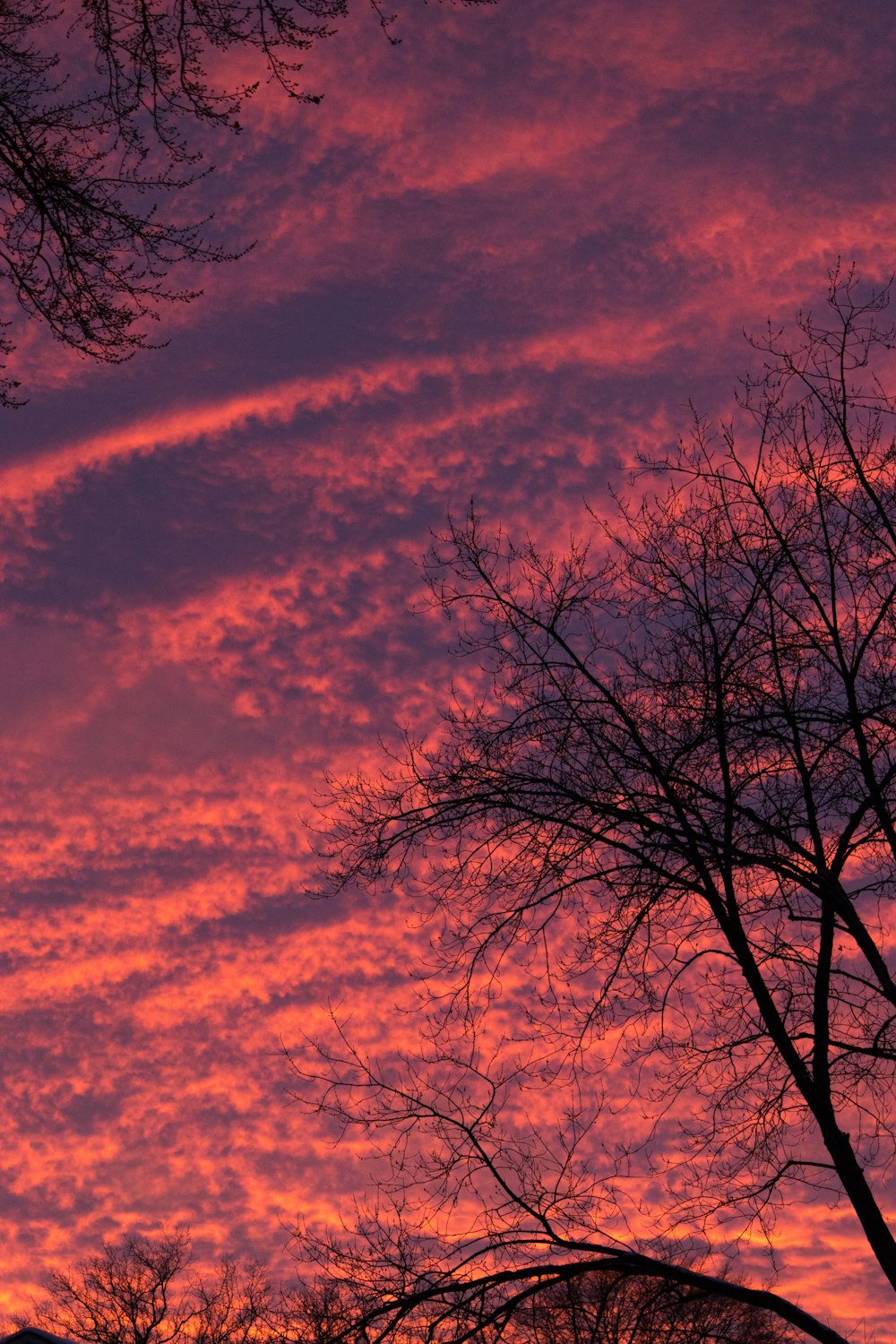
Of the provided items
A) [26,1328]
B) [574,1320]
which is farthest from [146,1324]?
[574,1320]

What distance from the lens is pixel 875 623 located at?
9.32 meters

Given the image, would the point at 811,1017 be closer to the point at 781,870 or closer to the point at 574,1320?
the point at 781,870

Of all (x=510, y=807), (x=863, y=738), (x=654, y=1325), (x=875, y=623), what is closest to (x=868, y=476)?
(x=875, y=623)

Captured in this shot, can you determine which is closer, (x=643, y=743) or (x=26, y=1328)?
(x=643, y=743)

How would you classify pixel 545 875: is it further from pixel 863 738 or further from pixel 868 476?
pixel 868 476

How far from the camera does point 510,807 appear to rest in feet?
29.9

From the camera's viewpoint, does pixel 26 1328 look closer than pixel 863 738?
No

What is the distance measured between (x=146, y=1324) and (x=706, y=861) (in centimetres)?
4404

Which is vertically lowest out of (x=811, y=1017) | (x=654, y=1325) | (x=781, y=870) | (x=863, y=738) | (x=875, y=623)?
(x=654, y=1325)

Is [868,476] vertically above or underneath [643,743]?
above

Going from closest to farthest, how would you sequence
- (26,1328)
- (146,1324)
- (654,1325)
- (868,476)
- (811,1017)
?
(654,1325) < (811,1017) < (868,476) < (26,1328) < (146,1324)

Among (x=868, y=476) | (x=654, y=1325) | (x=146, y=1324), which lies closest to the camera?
(x=654, y=1325)

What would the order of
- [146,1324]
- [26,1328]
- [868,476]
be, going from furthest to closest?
1. [146,1324]
2. [26,1328]
3. [868,476]

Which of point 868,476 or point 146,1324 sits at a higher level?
point 146,1324
